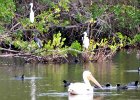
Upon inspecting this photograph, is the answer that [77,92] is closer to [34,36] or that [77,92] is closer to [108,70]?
[108,70]

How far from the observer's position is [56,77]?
22406 millimetres

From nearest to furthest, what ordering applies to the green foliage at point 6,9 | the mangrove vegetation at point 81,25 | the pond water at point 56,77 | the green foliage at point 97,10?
the pond water at point 56,77
the green foliage at point 6,9
the mangrove vegetation at point 81,25
the green foliage at point 97,10

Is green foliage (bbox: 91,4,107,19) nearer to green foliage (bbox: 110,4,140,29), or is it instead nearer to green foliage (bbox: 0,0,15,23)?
green foliage (bbox: 110,4,140,29)

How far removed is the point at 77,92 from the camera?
1806cm

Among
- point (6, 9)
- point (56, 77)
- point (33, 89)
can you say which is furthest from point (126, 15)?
point (33, 89)

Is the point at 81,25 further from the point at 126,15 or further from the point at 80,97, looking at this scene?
the point at 80,97

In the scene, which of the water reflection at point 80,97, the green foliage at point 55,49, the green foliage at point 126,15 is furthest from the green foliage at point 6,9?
the green foliage at point 126,15

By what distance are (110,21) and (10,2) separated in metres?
12.6

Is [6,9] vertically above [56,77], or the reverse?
[6,9]

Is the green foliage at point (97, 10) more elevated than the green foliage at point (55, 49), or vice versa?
the green foliage at point (97, 10)

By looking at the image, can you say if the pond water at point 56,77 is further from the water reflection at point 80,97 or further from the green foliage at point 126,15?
the green foliage at point 126,15

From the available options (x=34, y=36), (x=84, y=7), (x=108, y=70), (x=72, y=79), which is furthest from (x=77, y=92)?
(x=84, y=7)

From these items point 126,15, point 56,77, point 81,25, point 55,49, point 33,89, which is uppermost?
point 126,15

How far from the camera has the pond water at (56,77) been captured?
1777cm
